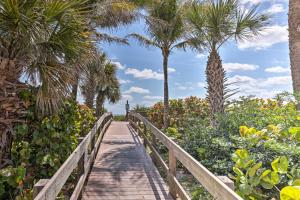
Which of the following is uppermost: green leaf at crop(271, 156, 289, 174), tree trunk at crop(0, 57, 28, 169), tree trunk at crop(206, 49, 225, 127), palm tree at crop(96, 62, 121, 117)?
palm tree at crop(96, 62, 121, 117)

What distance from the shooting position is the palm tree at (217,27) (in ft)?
25.5

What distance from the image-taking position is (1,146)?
4230 mm

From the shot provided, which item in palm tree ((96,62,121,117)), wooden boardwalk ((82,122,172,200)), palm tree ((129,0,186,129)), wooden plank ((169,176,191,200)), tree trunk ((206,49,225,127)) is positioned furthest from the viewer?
palm tree ((96,62,121,117))

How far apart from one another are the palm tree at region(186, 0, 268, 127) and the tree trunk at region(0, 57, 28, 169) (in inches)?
206

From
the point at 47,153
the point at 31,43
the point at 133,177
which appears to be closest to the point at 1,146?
the point at 47,153

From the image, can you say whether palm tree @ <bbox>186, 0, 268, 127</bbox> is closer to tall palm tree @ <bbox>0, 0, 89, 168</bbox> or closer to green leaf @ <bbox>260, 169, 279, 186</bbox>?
tall palm tree @ <bbox>0, 0, 89, 168</bbox>

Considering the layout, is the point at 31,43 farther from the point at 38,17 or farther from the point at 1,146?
the point at 1,146

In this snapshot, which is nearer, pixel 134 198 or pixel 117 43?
pixel 134 198

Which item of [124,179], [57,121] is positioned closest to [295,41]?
[124,179]

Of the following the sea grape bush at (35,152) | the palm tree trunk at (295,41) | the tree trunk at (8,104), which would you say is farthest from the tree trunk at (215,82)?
the tree trunk at (8,104)

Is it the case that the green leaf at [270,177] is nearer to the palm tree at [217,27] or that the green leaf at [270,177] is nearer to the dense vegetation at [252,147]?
the dense vegetation at [252,147]

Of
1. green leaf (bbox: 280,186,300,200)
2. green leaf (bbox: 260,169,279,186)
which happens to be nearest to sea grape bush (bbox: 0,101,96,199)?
green leaf (bbox: 260,169,279,186)

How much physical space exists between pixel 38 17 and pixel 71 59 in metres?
0.84

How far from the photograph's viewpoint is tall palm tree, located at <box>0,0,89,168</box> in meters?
4.04
